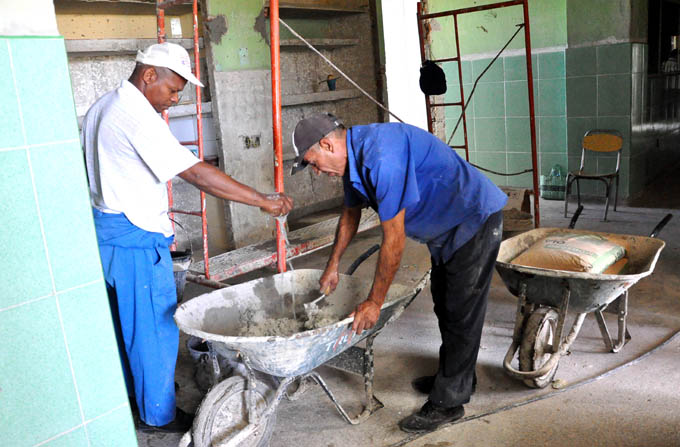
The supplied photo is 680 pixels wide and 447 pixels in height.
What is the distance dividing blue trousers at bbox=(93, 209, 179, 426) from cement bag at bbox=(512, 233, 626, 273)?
1.80m

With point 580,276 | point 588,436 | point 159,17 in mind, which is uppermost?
point 159,17

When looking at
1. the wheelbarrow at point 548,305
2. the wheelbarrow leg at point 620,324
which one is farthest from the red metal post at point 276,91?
the wheelbarrow leg at point 620,324

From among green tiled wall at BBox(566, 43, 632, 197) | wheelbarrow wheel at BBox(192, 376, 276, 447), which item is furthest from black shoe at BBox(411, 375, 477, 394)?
green tiled wall at BBox(566, 43, 632, 197)

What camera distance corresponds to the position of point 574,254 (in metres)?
3.01

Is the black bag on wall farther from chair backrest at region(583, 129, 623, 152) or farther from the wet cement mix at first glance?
the wet cement mix

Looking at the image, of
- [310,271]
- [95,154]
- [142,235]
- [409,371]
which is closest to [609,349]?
[409,371]

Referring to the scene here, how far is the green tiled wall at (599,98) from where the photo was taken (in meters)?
6.53

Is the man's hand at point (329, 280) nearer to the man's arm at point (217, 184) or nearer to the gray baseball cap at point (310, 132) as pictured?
the man's arm at point (217, 184)

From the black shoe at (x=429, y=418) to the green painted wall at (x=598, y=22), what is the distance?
5.30 meters

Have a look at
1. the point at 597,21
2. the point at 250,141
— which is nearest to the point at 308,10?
the point at 250,141

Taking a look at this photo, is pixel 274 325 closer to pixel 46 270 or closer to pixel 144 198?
pixel 144 198

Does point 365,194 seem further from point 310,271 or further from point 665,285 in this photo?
point 665,285

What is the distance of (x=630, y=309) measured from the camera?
3883 millimetres

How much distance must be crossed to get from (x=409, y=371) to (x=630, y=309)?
164 cm
